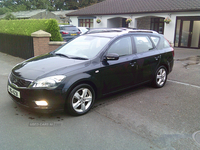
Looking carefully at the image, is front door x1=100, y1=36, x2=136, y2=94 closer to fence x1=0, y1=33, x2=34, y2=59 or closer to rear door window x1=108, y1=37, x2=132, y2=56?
rear door window x1=108, y1=37, x2=132, y2=56

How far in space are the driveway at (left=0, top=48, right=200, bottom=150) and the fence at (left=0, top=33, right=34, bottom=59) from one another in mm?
5201

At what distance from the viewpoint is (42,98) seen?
3.81 m

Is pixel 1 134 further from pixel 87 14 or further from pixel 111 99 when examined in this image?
pixel 87 14

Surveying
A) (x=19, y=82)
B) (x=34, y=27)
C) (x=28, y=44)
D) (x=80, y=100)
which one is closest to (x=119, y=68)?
(x=80, y=100)

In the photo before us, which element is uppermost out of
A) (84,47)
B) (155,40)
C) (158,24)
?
(158,24)

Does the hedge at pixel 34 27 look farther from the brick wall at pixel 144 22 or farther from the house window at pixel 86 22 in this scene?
the brick wall at pixel 144 22

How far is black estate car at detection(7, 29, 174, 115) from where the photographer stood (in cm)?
388

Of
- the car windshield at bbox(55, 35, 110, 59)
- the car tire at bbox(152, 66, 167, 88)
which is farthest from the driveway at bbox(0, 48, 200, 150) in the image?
the car windshield at bbox(55, 35, 110, 59)

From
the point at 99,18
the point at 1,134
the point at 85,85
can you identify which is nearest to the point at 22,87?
the point at 1,134

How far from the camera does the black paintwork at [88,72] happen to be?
3881mm

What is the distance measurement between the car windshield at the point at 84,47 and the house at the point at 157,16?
14325 mm

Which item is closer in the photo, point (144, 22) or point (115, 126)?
point (115, 126)

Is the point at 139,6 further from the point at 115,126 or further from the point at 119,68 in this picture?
the point at 115,126

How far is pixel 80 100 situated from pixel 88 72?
61 cm
